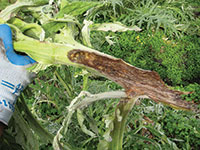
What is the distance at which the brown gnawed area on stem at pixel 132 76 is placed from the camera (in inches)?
24.5

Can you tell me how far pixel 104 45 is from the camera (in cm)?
202

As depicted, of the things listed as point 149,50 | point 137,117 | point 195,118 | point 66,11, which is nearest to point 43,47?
point 66,11

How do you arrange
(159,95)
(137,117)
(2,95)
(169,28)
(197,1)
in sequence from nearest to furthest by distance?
(159,95)
(2,95)
(137,117)
(169,28)
(197,1)

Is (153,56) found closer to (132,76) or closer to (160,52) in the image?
(160,52)

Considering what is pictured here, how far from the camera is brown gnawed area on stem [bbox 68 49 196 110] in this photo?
0.62 meters

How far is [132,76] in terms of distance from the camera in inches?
25.5

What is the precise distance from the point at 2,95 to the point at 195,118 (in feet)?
4.51

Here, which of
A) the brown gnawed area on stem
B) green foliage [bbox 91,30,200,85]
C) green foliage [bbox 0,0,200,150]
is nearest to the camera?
the brown gnawed area on stem

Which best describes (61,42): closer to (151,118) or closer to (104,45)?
(151,118)

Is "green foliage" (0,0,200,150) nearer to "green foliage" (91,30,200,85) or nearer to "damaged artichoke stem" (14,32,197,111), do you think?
"green foliage" (91,30,200,85)

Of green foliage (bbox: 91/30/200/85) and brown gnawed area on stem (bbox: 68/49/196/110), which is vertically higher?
brown gnawed area on stem (bbox: 68/49/196/110)

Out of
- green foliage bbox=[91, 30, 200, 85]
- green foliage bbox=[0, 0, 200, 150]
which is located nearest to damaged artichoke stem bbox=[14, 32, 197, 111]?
green foliage bbox=[0, 0, 200, 150]

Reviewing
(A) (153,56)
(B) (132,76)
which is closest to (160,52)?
(A) (153,56)

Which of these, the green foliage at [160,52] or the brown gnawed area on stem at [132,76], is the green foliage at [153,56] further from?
the brown gnawed area on stem at [132,76]
